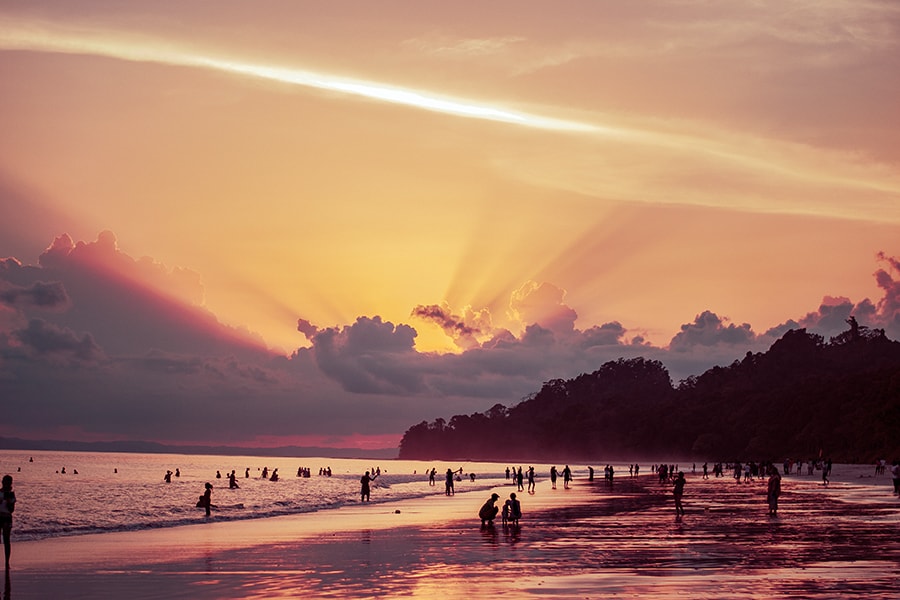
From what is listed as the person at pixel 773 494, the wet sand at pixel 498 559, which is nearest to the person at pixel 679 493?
the wet sand at pixel 498 559

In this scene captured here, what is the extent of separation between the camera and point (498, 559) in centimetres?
2816

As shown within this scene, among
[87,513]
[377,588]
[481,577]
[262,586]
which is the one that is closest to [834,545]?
[481,577]

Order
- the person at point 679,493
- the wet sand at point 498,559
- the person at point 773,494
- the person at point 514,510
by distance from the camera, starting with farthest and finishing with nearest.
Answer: the person at point 679,493 → the person at point 773,494 → the person at point 514,510 → the wet sand at point 498,559

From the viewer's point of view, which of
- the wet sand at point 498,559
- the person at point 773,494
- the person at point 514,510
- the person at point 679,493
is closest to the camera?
the wet sand at point 498,559

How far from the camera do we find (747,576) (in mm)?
23141

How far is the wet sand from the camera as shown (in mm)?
22094

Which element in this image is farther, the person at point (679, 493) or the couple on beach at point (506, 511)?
the person at point (679, 493)

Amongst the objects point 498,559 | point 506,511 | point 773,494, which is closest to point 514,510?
point 506,511

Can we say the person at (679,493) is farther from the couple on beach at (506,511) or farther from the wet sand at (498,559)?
the couple on beach at (506,511)

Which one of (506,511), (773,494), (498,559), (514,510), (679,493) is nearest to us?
(498,559)

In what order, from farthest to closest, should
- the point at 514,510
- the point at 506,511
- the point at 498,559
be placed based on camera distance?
1. the point at 506,511
2. the point at 514,510
3. the point at 498,559

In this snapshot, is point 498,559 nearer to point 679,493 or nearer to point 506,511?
point 506,511

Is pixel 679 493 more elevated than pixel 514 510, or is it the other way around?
pixel 679 493

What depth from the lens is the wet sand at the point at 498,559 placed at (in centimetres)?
2209
